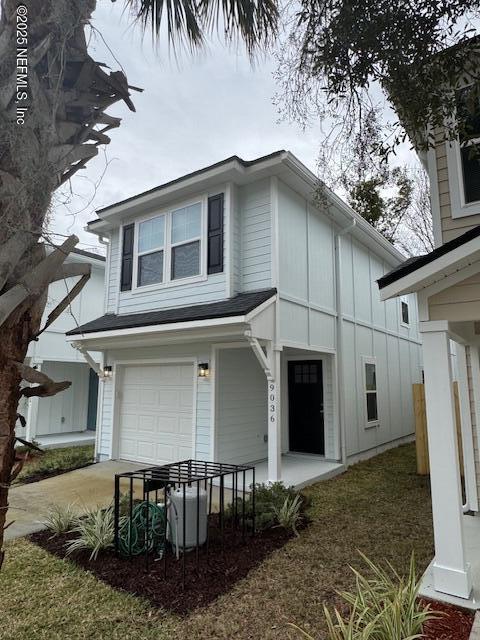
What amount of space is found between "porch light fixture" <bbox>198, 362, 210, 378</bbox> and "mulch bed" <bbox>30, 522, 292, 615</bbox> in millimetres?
3349

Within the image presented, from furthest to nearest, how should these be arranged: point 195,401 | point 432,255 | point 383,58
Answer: point 195,401 < point 432,255 < point 383,58

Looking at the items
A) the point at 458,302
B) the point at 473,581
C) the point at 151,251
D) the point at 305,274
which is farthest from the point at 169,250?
the point at 473,581

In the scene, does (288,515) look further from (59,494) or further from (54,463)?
(54,463)

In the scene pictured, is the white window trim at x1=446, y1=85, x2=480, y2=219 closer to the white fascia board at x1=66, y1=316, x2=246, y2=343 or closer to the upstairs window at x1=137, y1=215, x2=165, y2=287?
the white fascia board at x1=66, y1=316, x2=246, y2=343

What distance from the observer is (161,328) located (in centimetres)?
751

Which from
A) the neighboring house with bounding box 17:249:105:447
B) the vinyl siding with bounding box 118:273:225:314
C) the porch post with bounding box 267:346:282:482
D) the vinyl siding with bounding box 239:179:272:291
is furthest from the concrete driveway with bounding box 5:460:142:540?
the vinyl siding with bounding box 239:179:272:291

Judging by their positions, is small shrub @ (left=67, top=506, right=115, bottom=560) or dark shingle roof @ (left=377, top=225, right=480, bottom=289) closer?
dark shingle roof @ (left=377, top=225, right=480, bottom=289)

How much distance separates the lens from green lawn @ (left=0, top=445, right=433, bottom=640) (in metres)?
3.19

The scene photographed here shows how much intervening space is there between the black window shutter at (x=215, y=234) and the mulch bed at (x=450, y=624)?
19.4 feet

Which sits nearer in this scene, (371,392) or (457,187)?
(457,187)

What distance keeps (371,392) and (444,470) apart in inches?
295

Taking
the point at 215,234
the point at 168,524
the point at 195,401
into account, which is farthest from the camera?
the point at 195,401

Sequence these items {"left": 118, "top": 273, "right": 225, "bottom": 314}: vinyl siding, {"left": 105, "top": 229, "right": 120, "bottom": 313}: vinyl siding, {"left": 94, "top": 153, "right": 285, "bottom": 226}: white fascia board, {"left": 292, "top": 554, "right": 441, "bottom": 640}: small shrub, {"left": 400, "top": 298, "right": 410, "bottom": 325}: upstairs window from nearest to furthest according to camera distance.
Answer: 1. {"left": 292, "top": 554, "right": 441, "bottom": 640}: small shrub
2. {"left": 94, "top": 153, "right": 285, "bottom": 226}: white fascia board
3. {"left": 118, "top": 273, "right": 225, "bottom": 314}: vinyl siding
4. {"left": 105, "top": 229, "right": 120, "bottom": 313}: vinyl siding
5. {"left": 400, "top": 298, "right": 410, "bottom": 325}: upstairs window

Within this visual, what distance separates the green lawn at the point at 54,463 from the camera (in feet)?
27.7
